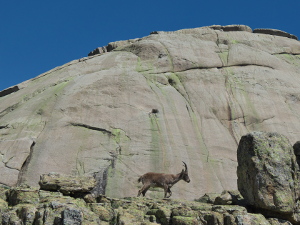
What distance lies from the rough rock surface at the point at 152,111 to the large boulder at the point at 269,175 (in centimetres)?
605

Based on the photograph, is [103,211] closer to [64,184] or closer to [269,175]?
[64,184]

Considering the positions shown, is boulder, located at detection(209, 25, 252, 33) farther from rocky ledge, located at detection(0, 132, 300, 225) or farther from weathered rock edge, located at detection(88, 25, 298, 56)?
rocky ledge, located at detection(0, 132, 300, 225)

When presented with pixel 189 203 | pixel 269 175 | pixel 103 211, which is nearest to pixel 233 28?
pixel 269 175

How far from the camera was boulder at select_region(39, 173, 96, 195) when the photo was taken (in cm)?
1988

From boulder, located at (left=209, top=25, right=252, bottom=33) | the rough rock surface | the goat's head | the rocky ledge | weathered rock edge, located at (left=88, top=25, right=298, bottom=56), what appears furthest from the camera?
boulder, located at (left=209, top=25, right=252, bottom=33)

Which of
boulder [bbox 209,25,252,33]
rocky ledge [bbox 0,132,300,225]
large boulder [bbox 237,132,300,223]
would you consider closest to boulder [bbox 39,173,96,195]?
rocky ledge [bbox 0,132,300,225]

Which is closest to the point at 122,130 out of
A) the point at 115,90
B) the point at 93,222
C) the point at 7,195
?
the point at 115,90

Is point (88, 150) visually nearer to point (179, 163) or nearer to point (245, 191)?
point (179, 163)

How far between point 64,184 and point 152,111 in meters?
12.9

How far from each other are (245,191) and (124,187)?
743cm

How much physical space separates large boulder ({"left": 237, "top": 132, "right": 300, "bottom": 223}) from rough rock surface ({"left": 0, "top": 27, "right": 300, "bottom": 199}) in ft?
19.9

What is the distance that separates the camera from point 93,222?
17.2 m

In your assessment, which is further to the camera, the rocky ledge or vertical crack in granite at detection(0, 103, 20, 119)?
vertical crack in granite at detection(0, 103, 20, 119)

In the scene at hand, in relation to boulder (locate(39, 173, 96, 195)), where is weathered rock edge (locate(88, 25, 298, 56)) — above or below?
above
